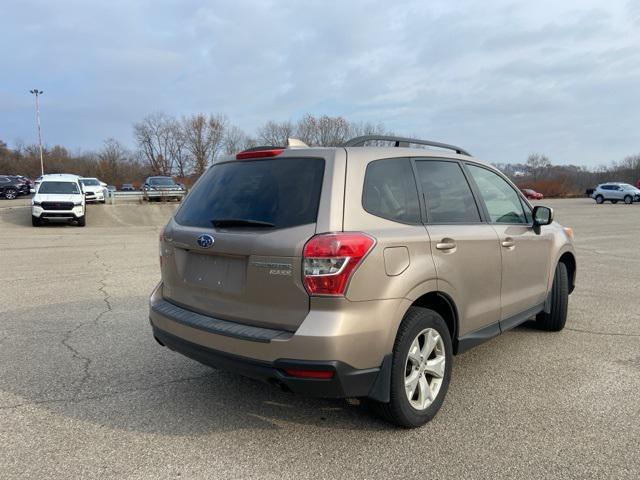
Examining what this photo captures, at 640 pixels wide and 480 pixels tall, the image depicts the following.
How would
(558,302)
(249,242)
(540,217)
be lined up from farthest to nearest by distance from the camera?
1. (558,302)
2. (540,217)
3. (249,242)

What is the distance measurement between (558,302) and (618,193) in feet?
148

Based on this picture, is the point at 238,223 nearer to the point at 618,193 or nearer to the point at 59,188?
the point at 59,188

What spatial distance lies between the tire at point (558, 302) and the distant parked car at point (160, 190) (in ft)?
85.3

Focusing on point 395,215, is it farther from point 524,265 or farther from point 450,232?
point 524,265

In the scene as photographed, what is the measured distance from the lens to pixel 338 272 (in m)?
2.68

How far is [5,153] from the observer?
82.8 metres

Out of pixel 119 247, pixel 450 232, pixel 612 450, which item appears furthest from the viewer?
pixel 119 247

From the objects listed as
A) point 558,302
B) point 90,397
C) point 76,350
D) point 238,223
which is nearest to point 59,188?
point 76,350

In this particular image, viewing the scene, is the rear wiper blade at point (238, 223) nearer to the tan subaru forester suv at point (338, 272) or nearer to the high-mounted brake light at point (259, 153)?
the tan subaru forester suv at point (338, 272)

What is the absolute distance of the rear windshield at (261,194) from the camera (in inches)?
114

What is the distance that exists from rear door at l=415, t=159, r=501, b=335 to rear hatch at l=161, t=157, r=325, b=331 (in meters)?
0.97

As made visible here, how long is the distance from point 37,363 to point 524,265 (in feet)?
14.7

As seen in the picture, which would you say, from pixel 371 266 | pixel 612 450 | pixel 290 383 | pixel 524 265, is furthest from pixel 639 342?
pixel 290 383

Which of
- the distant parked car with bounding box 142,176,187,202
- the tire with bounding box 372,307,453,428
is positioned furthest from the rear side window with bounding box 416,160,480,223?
the distant parked car with bounding box 142,176,187,202
